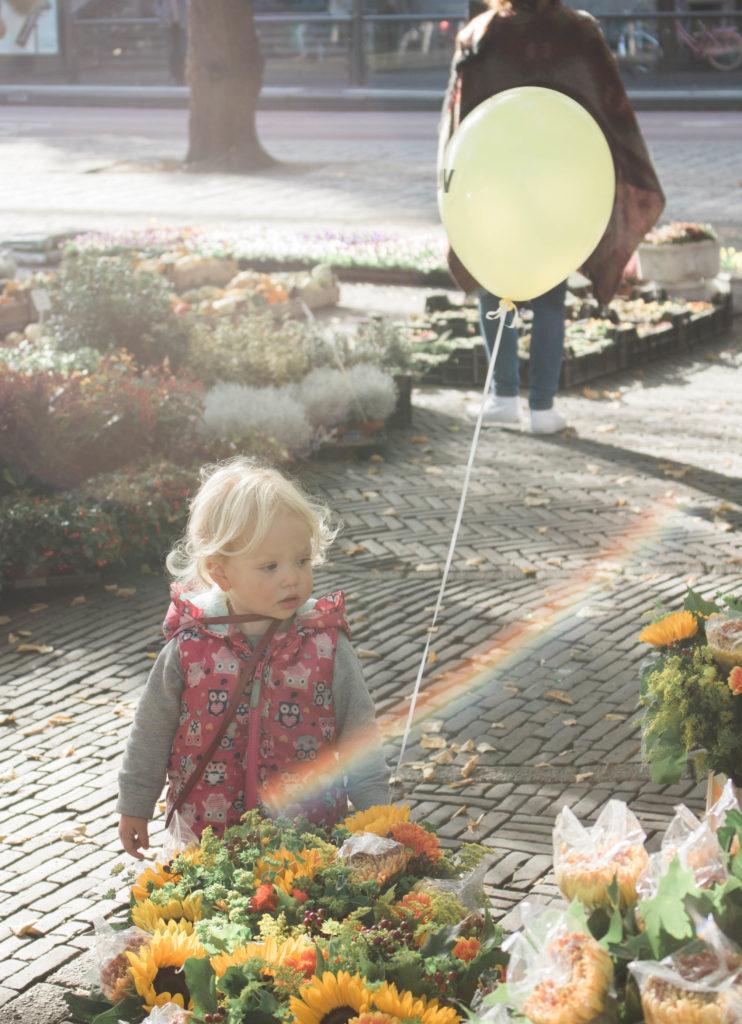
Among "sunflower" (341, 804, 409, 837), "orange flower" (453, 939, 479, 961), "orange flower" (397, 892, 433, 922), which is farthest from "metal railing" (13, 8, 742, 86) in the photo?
"orange flower" (453, 939, 479, 961)

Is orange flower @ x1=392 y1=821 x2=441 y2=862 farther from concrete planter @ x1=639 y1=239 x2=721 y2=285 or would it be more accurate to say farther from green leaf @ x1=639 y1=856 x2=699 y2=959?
concrete planter @ x1=639 y1=239 x2=721 y2=285

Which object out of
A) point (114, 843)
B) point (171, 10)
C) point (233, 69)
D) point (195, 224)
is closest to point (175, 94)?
point (171, 10)

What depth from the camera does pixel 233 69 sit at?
62.8ft

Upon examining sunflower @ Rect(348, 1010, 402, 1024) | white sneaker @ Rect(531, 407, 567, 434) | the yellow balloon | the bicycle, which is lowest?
white sneaker @ Rect(531, 407, 567, 434)

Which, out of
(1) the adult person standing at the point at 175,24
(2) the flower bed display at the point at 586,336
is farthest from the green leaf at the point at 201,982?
(1) the adult person standing at the point at 175,24

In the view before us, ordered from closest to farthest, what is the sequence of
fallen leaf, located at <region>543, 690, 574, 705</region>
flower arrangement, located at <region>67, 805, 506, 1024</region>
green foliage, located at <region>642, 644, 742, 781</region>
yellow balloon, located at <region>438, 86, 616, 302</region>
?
flower arrangement, located at <region>67, 805, 506, 1024</region>
green foliage, located at <region>642, 644, 742, 781</region>
fallen leaf, located at <region>543, 690, 574, 705</region>
yellow balloon, located at <region>438, 86, 616, 302</region>

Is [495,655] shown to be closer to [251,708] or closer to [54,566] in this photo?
→ [54,566]

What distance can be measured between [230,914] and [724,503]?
512cm

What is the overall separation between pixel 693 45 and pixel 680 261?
1714 cm

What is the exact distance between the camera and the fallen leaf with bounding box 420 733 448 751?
5.00m

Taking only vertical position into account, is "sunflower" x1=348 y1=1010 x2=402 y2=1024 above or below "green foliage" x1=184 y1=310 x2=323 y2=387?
above

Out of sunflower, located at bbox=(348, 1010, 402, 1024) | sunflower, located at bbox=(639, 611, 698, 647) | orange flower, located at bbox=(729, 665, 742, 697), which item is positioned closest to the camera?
sunflower, located at bbox=(348, 1010, 402, 1024)

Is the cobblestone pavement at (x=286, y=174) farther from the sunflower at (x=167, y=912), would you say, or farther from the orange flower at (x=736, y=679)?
the sunflower at (x=167, y=912)

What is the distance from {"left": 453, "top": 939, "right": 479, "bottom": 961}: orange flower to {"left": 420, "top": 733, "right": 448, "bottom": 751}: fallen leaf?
92.8 inches
